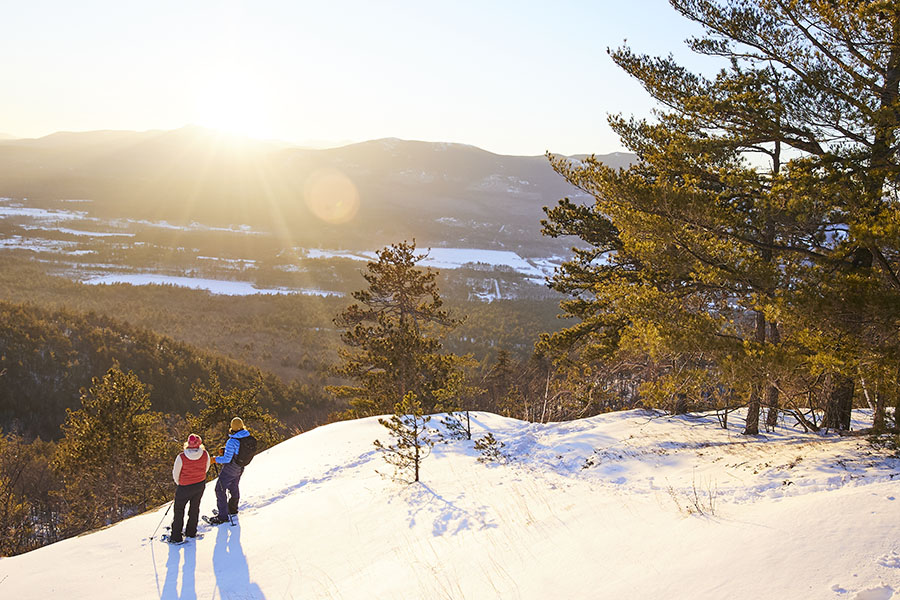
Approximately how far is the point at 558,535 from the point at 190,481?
5.49m

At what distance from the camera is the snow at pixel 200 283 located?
10225 cm

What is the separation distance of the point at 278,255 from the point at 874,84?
5896 inches

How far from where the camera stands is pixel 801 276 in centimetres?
736

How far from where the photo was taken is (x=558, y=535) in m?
6.12

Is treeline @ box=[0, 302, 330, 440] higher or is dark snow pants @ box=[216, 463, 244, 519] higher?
dark snow pants @ box=[216, 463, 244, 519]

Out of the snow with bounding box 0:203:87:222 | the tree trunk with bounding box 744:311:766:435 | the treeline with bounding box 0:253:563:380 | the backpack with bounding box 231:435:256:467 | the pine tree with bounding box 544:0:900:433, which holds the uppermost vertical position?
the snow with bounding box 0:203:87:222

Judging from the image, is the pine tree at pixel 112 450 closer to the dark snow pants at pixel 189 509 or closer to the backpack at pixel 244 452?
the backpack at pixel 244 452

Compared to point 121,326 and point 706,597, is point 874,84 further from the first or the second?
point 121,326

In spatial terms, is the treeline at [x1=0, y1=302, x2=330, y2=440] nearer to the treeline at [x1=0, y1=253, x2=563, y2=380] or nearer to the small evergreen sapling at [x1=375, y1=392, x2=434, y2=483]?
the treeline at [x1=0, y1=253, x2=563, y2=380]

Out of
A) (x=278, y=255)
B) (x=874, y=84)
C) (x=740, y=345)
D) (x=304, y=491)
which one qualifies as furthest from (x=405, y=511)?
(x=278, y=255)

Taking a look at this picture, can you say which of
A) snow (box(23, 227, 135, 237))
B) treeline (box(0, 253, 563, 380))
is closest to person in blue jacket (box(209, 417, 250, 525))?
treeline (box(0, 253, 563, 380))

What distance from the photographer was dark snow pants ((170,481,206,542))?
756 cm

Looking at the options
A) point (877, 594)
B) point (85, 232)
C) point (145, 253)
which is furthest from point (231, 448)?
point (85, 232)

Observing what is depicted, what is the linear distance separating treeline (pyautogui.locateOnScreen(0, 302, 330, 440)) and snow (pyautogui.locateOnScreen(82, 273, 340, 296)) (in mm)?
49307
